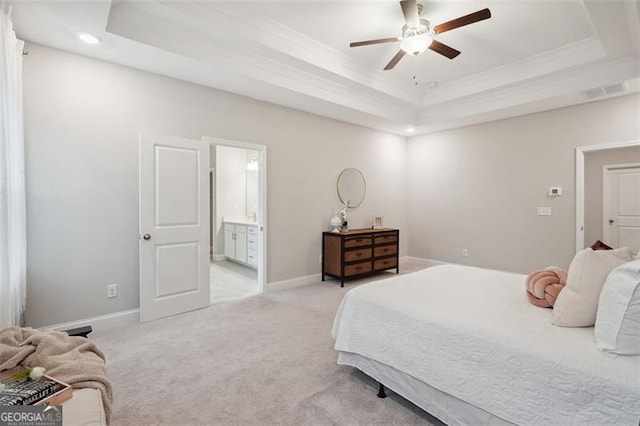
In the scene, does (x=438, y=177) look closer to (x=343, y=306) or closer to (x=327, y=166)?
(x=327, y=166)

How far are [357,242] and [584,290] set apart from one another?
3334mm

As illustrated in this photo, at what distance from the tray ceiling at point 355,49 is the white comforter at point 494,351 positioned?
260 centimetres

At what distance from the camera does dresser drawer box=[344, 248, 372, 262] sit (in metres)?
4.60

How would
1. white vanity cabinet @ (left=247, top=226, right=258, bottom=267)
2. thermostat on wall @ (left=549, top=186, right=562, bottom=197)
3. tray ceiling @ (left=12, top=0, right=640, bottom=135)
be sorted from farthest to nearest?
white vanity cabinet @ (left=247, top=226, right=258, bottom=267) < thermostat on wall @ (left=549, top=186, right=562, bottom=197) < tray ceiling @ (left=12, top=0, right=640, bottom=135)

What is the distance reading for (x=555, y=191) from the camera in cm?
455

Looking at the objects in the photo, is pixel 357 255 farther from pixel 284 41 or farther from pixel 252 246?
pixel 284 41

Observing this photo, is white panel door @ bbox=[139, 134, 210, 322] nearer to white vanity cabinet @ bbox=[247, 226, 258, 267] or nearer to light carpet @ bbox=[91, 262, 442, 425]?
light carpet @ bbox=[91, 262, 442, 425]

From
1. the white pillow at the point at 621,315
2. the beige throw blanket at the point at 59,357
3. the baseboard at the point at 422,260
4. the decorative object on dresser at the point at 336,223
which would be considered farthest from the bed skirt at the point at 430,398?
the baseboard at the point at 422,260

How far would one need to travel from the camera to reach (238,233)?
6145 mm

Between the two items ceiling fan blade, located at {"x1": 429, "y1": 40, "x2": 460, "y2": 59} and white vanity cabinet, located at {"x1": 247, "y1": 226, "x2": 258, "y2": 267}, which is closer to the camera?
ceiling fan blade, located at {"x1": 429, "y1": 40, "x2": 460, "y2": 59}

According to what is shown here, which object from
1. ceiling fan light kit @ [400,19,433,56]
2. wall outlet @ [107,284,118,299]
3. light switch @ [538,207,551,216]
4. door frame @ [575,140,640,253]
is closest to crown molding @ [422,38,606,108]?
door frame @ [575,140,640,253]

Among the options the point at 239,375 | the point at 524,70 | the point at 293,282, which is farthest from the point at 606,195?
the point at 239,375

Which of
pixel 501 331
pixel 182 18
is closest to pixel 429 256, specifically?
pixel 501 331

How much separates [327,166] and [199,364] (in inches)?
136
